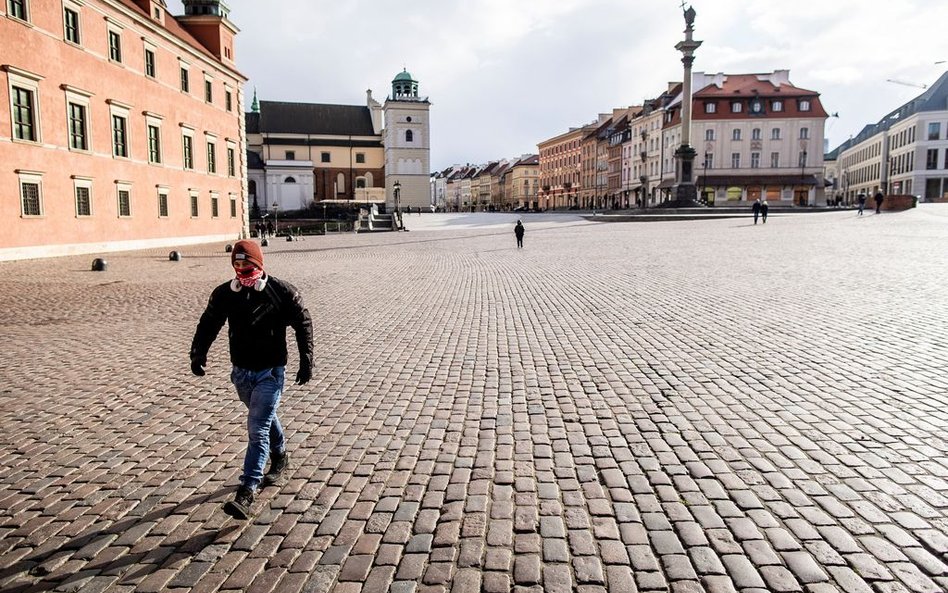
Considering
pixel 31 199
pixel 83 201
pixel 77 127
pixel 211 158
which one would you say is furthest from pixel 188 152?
pixel 31 199

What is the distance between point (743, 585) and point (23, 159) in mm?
28424

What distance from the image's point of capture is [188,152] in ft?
126

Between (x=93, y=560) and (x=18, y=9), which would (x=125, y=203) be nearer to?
(x=18, y=9)

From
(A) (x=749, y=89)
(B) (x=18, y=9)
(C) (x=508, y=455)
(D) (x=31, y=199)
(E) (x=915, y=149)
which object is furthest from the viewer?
(E) (x=915, y=149)

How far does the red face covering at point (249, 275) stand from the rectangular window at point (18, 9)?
2605cm

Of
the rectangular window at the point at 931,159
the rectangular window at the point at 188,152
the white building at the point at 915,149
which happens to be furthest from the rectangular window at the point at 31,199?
the rectangular window at the point at 931,159

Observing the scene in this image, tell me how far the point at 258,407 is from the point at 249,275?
86 cm

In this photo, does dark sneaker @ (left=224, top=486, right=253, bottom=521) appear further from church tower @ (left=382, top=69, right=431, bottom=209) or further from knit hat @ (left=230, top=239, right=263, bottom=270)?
church tower @ (left=382, top=69, right=431, bottom=209)

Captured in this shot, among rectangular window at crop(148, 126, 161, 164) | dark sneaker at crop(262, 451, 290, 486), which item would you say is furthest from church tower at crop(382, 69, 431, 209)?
dark sneaker at crop(262, 451, 290, 486)

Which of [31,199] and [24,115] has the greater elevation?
[24,115]

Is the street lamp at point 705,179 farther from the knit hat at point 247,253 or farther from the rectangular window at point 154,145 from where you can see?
the knit hat at point 247,253

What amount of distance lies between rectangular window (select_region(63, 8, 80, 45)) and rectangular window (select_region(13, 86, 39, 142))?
11.8ft

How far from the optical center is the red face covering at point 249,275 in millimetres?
4379

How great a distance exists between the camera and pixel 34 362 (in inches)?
341
